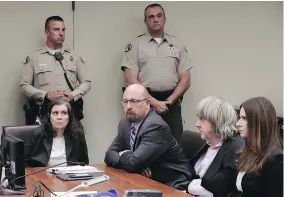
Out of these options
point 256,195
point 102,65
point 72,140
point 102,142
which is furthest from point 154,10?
point 256,195

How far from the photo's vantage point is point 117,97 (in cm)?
636

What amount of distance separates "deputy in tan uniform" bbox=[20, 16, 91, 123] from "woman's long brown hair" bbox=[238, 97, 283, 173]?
9.30 ft

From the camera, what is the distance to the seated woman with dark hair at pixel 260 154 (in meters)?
2.78

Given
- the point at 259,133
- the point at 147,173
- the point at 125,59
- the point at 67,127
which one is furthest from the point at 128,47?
the point at 259,133

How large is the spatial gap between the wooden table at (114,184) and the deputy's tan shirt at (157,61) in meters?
2.28

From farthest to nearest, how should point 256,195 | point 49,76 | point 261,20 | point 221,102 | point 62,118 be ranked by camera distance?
point 261,20 → point 49,76 → point 62,118 → point 221,102 → point 256,195

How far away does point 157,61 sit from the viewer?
5.77 m

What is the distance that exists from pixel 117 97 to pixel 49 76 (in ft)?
3.43

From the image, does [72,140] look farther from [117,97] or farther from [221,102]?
[117,97]

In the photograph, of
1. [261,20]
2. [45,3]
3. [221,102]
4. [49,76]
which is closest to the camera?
[221,102]

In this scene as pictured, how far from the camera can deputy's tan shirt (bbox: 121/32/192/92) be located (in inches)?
226

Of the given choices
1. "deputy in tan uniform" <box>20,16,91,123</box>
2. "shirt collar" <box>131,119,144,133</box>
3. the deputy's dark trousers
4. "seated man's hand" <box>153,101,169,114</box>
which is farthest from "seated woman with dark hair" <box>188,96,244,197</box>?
"deputy in tan uniform" <box>20,16,91,123</box>

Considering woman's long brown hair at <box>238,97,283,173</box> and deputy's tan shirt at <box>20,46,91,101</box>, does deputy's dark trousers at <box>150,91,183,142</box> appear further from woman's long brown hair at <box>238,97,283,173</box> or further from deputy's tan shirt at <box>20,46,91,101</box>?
woman's long brown hair at <box>238,97,283,173</box>

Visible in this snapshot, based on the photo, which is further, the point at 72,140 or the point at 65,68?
the point at 65,68
